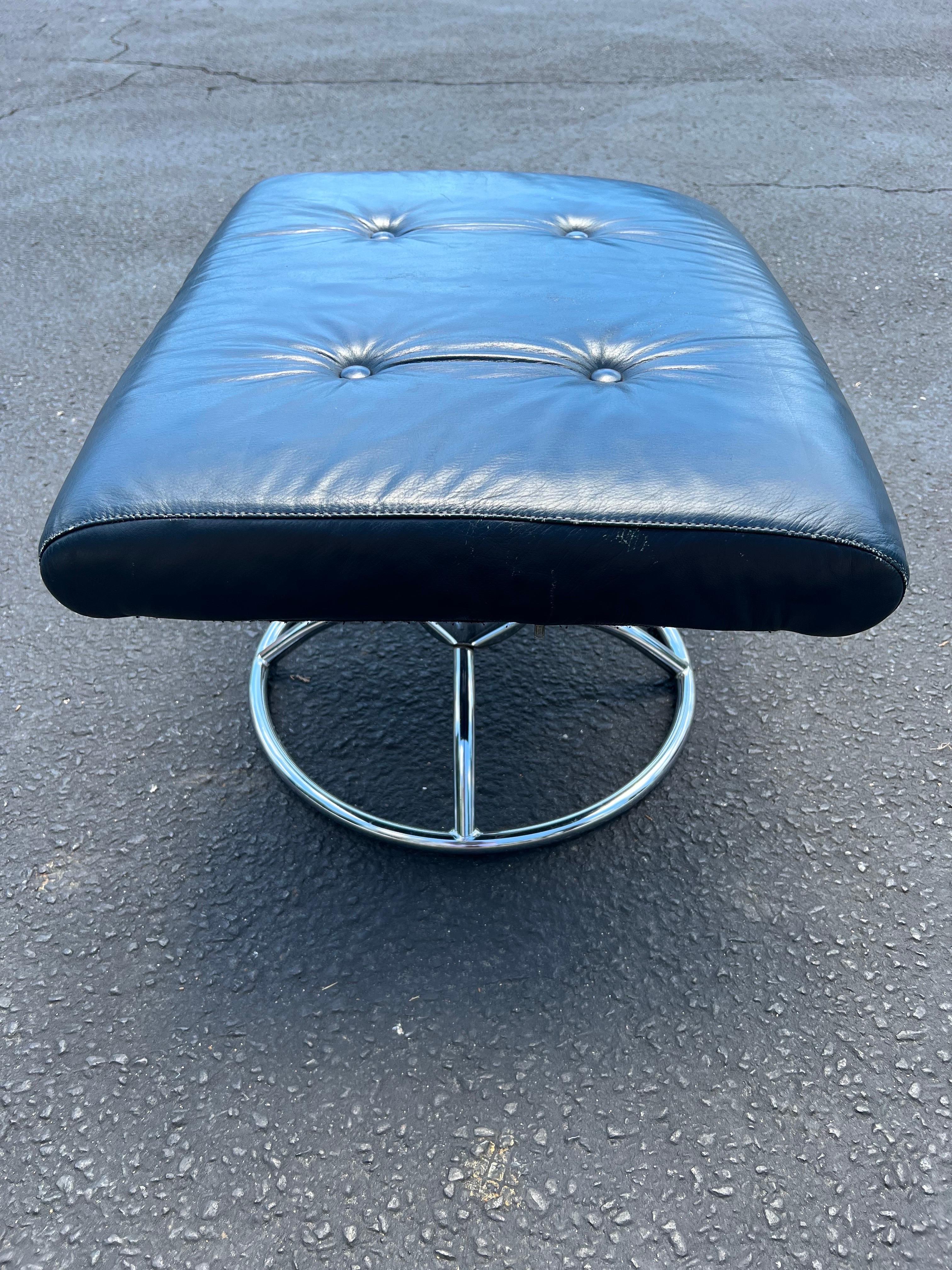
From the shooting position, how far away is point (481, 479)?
0.69 metres

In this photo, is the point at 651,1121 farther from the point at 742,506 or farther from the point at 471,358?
the point at 471,358

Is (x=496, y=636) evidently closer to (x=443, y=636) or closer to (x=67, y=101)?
(x=443, y=636)

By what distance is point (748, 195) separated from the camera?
2145 mm

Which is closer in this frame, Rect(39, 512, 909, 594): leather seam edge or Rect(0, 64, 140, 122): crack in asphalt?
Rect(39, 512, 909, 594): leather seam edge

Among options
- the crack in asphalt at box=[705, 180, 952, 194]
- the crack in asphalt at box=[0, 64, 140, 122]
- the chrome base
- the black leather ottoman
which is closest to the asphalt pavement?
the chrome base

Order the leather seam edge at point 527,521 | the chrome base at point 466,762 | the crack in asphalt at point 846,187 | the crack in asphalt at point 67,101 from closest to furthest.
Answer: the leather seam edge at point 527,521 < the chrome base at point 466,762 < the crack in asphalt at point 846,187 < the crack in asphalt at point 67,101

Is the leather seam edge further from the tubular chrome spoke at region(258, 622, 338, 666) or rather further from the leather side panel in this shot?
the tubular chrome spoke at region(258, 622, 338, 666)

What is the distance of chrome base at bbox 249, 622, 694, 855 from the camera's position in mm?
974

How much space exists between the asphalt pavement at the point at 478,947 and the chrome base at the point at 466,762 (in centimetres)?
3

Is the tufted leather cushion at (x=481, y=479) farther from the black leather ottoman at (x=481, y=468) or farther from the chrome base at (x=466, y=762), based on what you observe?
the chrome base at (x=466, y=762)

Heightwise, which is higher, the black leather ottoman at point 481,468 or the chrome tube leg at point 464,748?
the black leather ottoman at point 481,468

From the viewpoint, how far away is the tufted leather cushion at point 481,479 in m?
0.68

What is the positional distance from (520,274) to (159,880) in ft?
2.14

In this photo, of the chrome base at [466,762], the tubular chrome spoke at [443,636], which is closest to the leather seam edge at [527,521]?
the chrome base at [466,762]
